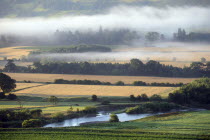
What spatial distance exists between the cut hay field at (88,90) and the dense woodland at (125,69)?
18.2 metres

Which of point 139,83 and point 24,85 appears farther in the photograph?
point 24,85

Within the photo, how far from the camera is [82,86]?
86.3m

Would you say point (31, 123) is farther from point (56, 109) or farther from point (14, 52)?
point (14, 52)

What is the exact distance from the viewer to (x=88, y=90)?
8206 centimetres

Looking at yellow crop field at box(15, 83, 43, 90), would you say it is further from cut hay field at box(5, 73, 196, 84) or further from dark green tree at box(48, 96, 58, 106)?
dark green tree at box(48, 96, 58, 106)

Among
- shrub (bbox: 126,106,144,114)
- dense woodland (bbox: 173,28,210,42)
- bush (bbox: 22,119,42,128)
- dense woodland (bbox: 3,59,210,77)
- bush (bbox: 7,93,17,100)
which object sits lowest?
bush (bbox: 22,119,42,128)

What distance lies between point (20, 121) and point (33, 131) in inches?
310

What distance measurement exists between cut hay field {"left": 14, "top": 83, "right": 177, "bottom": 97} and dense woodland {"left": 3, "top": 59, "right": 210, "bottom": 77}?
18151mm

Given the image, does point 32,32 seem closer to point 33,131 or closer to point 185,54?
point 185,54

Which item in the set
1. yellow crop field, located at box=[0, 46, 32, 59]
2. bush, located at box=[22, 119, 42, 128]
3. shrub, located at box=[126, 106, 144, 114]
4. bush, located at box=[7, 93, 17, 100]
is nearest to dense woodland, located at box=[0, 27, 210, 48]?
yellow crop field, located at box=[0, 46, 32, 59]

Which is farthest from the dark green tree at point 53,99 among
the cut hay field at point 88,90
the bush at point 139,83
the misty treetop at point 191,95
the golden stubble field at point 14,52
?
the golden stubble field at point 14,52

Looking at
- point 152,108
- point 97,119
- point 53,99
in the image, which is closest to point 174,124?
point 97,119

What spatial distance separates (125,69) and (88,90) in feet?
79.2

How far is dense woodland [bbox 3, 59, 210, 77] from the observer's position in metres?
100
